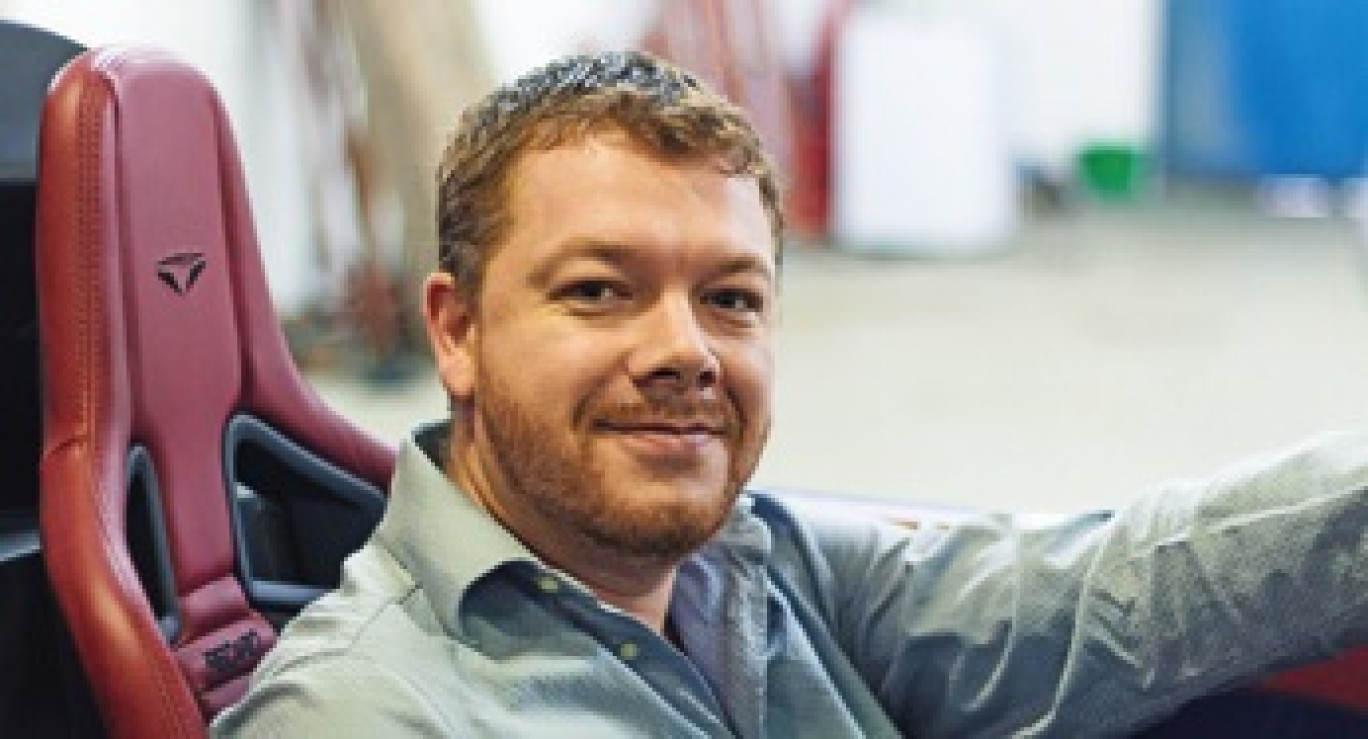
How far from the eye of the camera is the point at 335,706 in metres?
1.03

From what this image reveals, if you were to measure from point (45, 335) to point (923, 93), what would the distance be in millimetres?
5121

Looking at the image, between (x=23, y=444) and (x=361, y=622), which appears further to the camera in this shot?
(x=23, y=444)

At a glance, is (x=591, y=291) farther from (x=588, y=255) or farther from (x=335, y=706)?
(x=335, y=706)

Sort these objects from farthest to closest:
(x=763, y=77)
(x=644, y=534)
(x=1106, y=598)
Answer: (x=763, y=77)
(x=1106, y=598)
(x=644, y=534)

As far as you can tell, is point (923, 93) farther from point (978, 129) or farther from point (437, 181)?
point (437, 181)

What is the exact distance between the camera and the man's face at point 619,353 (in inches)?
45.0

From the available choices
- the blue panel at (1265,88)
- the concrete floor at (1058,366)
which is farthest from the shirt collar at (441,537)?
the blue panel at (1265,88)

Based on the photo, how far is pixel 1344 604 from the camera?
4.09ft

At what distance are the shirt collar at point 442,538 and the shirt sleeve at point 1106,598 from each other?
0.32 m

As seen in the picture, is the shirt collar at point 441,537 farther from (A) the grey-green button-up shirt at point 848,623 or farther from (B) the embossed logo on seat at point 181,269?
(B) the embossed logo on seat at point 181,269

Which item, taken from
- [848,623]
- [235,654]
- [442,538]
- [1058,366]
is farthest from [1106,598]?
[1058,366]

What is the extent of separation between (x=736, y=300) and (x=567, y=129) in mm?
152

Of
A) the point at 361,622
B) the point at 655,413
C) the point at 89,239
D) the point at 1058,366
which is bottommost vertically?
the point at 1058,366

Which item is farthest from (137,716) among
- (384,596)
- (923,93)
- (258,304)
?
(923,93)
